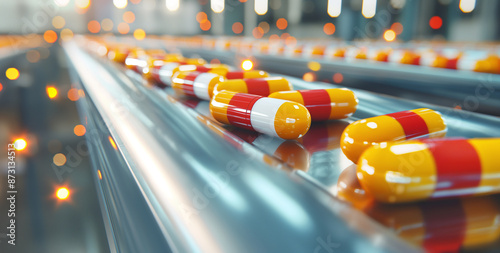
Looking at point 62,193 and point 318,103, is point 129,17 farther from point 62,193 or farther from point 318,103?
point 318,103

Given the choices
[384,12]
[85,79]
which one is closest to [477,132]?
[85,79]

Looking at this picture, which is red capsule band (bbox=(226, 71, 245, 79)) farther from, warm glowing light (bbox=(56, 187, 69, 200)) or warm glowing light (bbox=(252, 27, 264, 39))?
warm glowing light (bbox=(252, 27, 264, 39))

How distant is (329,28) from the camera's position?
1213 centimetres

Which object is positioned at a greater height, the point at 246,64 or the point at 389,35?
the point at 389,35

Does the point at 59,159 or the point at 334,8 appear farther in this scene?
the point at 334,8

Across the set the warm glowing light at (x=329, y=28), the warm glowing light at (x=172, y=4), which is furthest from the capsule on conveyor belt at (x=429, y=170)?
the warm glowing light at (x=172, y=4)

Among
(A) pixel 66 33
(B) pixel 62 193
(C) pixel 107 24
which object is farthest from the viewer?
(C) pixel 107 24

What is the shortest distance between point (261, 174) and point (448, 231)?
1.09 feet

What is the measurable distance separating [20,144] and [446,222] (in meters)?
2.57

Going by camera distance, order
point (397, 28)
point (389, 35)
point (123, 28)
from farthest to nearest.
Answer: point (123, 28), point (389, 35), point (397, 28)

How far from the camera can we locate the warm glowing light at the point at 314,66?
11.4 ft

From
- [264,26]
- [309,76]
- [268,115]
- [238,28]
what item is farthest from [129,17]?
[268,115]

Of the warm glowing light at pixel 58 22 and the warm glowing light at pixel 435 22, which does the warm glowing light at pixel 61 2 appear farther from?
the warm glowing light at pixel 435 22

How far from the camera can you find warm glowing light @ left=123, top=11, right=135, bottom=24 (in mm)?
17172
